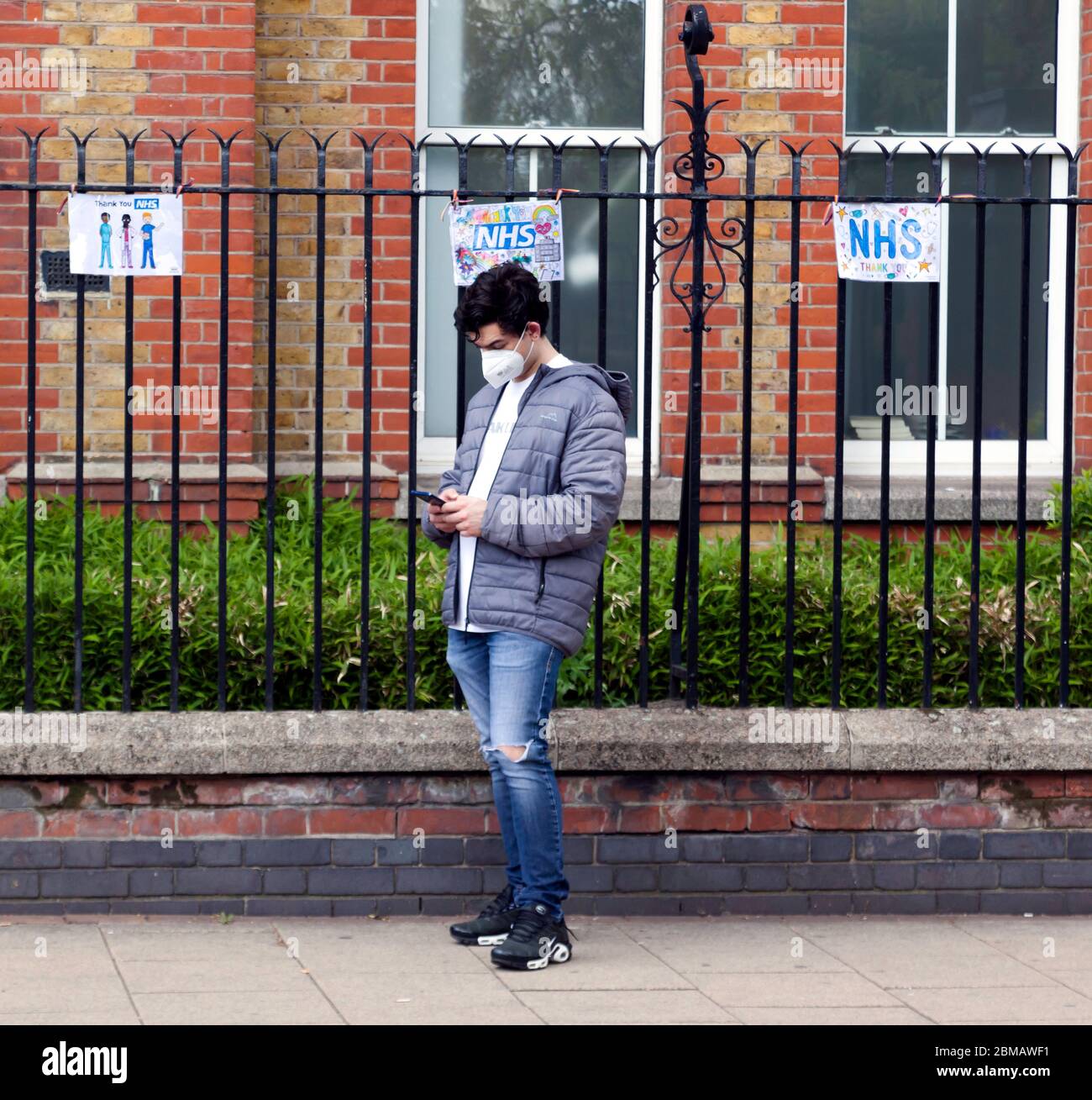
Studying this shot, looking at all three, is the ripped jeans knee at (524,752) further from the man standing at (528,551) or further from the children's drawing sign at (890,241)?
the children's drawing sign at (890,241)

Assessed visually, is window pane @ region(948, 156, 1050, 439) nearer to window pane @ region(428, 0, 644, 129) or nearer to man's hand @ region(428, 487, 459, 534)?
window pane @ region(428, 0, 644, 129)

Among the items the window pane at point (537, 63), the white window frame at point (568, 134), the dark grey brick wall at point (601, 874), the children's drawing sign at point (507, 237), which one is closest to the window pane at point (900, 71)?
the white window frame at point (568, 134)

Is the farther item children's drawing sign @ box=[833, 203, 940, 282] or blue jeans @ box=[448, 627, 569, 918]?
children's drawing sign @ box=[833, 203, 940, 282]

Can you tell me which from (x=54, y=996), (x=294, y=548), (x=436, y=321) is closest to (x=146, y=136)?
(x=436, y=321)

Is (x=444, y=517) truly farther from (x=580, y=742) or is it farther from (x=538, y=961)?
(x=538, y=961)

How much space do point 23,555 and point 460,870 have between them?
1952mm

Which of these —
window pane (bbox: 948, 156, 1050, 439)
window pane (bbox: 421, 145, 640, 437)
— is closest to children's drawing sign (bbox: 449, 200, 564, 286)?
window pane (bbox: 421, 145, 640, 437)

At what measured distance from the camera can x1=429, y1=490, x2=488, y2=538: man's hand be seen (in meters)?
4.69

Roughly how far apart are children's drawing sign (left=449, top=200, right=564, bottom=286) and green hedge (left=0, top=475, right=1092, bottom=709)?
3.74 ft

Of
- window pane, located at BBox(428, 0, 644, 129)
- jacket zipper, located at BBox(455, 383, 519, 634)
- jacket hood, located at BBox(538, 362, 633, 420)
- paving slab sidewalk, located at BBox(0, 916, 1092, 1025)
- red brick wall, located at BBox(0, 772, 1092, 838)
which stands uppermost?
window pane, located at BBox(428, 0, 644, 129)

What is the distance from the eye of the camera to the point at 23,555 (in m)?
5.91

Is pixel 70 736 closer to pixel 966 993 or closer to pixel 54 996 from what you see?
pixel 54 996

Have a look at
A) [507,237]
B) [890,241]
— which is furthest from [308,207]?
[890,241]
